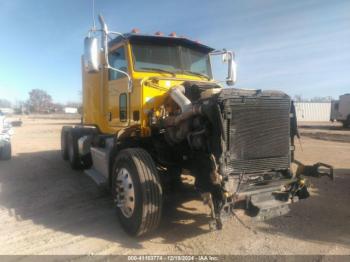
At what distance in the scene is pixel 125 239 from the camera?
424cm

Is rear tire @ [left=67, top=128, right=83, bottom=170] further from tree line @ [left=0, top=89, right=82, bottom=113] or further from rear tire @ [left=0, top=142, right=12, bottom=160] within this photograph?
tree line @ [left=0, top=89, right=82, bottom=113]

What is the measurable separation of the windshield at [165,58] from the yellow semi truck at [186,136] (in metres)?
0.02

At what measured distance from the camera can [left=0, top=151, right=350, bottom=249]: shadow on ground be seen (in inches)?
173

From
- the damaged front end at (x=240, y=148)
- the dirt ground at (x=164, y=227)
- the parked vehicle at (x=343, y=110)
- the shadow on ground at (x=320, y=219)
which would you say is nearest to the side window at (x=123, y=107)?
the damaged front end at (x=240, y=148)

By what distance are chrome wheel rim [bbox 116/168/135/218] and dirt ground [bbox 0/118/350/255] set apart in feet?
1.22

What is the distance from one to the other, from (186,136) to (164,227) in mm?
1493

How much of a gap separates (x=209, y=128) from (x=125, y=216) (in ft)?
5.84

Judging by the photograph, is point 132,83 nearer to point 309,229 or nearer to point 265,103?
point 265,103

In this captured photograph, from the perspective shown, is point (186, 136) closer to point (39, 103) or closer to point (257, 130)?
point (257, 130)

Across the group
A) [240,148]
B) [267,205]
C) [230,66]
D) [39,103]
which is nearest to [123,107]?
[230,66]

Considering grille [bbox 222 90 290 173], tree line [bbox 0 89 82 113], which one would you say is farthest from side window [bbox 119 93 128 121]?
Answer: tree line [bbox 0 89 82 113]

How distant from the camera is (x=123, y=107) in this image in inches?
228

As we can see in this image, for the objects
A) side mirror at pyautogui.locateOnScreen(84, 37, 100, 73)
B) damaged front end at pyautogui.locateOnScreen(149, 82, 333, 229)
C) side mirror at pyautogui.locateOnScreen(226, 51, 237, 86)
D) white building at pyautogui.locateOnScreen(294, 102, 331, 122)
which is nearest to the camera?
damaged front end at pyautogui.locateOnScreen(149, 82, 333, 229)

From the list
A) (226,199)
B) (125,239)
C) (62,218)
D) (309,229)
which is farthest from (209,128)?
(62,218)
